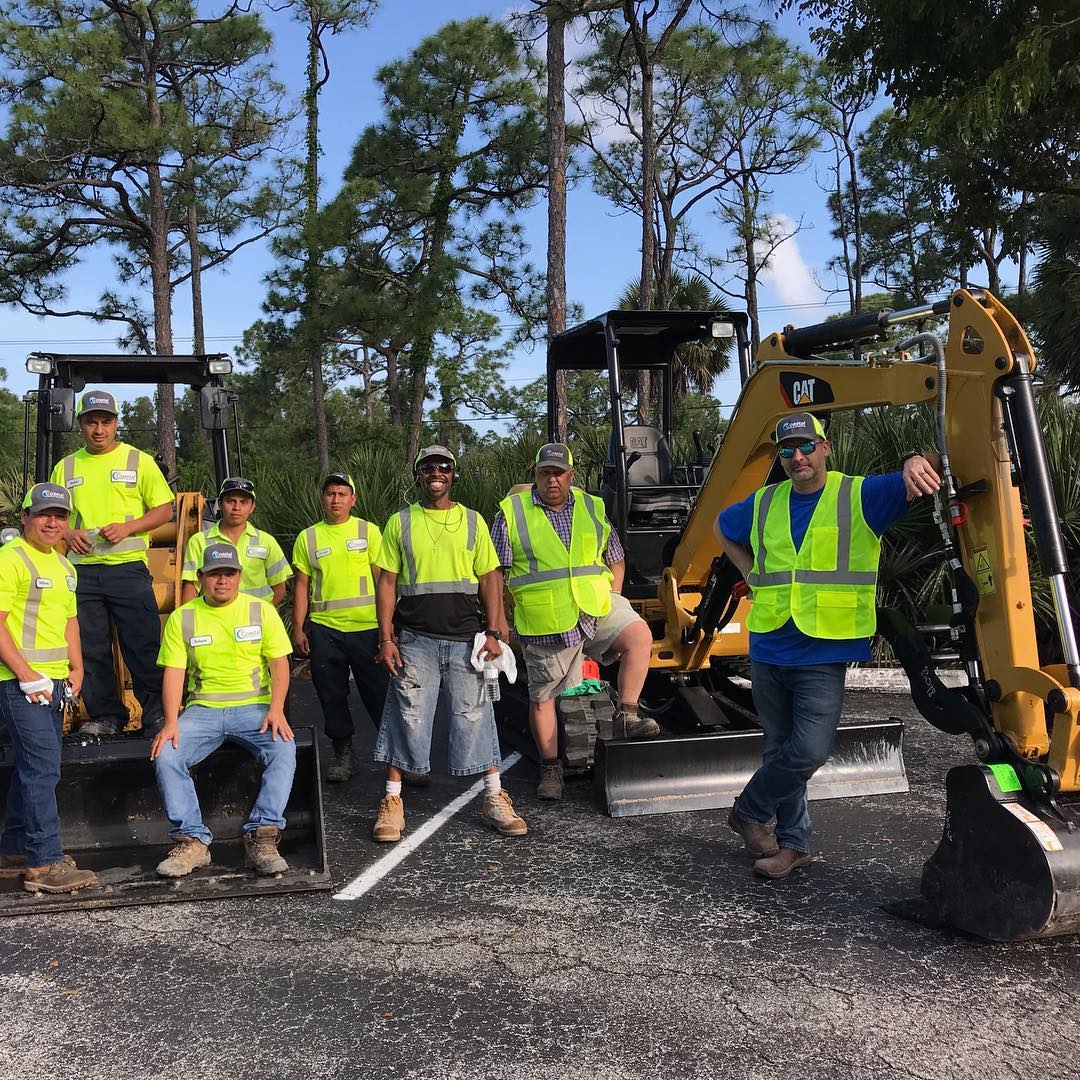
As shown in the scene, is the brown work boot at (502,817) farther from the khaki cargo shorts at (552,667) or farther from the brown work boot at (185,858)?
the brown work boot at (185,858)

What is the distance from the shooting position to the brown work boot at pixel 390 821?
545 cm

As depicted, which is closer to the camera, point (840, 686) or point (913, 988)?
point (913, 988)

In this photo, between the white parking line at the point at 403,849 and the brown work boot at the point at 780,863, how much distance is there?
66.7 inches

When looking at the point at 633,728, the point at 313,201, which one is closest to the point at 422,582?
the point at 633,728

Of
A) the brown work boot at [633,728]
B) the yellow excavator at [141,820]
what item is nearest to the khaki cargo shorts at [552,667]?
the brown work boot at [633,728]

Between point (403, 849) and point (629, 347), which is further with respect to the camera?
point (629, 347)

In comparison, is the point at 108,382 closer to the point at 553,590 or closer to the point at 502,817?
the point at 553,590

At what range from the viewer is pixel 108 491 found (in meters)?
6.29

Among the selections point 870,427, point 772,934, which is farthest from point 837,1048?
point 870,427

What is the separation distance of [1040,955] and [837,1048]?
3.68 feet

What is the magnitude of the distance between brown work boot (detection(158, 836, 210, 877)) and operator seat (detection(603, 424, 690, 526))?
3.41 metres

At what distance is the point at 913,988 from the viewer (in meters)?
3.69

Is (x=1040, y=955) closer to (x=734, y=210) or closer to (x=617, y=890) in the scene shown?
(x=617, y=890)

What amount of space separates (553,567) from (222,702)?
1.95 metres
